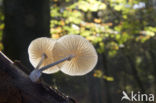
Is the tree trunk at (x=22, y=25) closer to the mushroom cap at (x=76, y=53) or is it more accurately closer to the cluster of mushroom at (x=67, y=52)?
the cluster of mushroom at (x=67, y=52)

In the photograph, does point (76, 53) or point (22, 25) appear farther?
point (22, 25)

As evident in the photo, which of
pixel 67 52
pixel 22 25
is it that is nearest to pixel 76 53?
pixel 67 52

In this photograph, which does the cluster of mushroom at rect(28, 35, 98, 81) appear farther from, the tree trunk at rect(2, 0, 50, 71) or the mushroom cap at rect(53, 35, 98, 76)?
the tree trunk at rect(2, 0, 50, 71)

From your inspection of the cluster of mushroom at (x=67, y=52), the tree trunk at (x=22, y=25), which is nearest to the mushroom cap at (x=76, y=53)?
the cluster of mushroom at (x=67, y=52)

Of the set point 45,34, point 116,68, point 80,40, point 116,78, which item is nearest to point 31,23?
point 45,34

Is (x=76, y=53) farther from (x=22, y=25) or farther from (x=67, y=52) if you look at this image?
(x=22, y=25)
